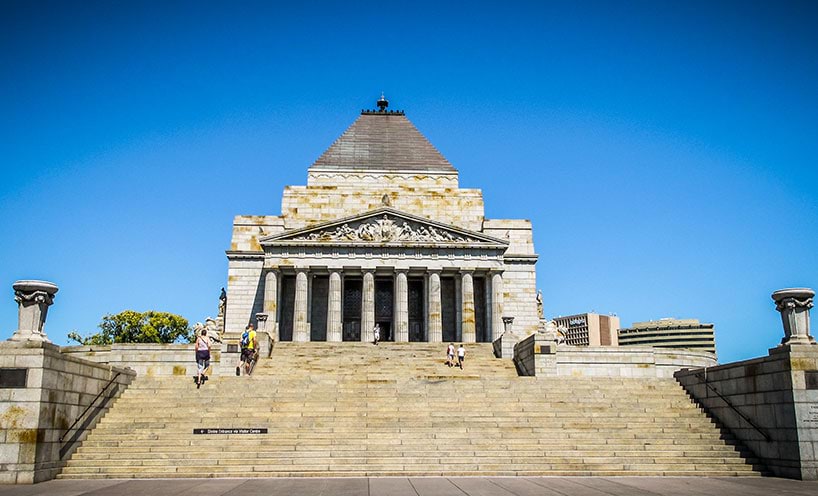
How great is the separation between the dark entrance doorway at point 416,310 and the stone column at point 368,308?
14.1 feet

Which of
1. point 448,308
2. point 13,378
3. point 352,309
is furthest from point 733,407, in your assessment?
point 352,309

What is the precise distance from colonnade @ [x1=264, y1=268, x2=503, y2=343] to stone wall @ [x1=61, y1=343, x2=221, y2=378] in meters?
14.2

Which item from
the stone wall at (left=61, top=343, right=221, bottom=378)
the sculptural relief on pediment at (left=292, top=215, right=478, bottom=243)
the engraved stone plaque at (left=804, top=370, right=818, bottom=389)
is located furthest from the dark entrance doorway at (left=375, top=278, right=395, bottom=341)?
the engraved stone plaque at (left=804, top=370, right=818, bottom=389)

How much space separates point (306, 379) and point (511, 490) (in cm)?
1397

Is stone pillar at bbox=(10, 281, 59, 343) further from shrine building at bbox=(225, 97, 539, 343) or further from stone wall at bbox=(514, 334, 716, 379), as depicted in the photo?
shrine building at bbox=(225, 97, 539, 343)

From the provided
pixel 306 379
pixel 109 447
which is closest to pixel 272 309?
pixel 306 379

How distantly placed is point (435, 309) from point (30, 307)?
31789 mm

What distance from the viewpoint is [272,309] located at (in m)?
47.2

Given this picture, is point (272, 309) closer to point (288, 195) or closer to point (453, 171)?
point (288, 195)

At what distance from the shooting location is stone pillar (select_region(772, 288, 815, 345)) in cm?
1927

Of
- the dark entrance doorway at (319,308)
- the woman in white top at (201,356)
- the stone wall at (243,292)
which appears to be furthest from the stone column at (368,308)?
the woman in white top at (201,356)

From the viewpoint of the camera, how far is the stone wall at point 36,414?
17281mm

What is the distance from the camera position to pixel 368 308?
156 ft

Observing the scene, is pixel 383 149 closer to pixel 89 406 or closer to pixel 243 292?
pixel 243 292
